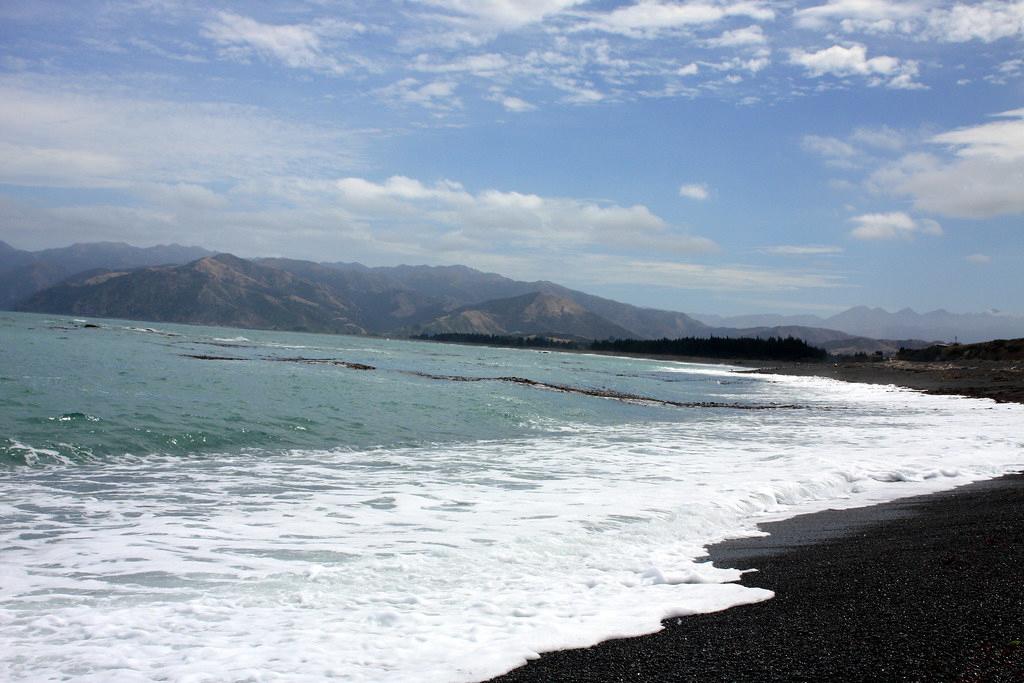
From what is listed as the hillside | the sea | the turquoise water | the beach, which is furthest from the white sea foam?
the hillside

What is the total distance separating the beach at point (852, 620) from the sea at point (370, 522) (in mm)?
348

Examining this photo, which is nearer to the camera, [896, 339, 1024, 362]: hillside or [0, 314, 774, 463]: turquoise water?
[0, 314, 774, 463]: turquoise water

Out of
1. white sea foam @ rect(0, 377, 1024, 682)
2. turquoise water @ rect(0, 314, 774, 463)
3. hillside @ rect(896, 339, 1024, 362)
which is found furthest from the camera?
hillside @ rect(896, 339, 1024, 362)

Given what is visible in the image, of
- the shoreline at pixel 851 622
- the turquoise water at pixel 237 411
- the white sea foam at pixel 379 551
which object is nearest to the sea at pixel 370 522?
the white sea foam at pixel 379 551

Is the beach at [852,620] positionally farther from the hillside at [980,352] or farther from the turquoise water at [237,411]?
the hillside at [980,352]

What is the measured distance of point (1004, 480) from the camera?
12.1 m

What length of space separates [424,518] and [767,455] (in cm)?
961

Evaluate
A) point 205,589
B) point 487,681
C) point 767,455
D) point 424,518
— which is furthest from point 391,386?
point 487,681

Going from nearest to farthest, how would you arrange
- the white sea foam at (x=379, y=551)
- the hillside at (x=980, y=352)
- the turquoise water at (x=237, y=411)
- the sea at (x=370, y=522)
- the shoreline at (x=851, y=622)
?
the shoreline at (x=851, y=622) → the white sea foam at (x=379, y=551) → the sea at (x=370, y=522) → the turquoise water at (x=237, y=411) → the hillside at (x=980, y=352)

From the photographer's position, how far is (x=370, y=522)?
8977 millimetres

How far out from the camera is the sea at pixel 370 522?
16.1ft

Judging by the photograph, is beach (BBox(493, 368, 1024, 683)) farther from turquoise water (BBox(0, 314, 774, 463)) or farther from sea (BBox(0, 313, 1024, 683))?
turquoise water (BBox(0, 314, 774, 463))

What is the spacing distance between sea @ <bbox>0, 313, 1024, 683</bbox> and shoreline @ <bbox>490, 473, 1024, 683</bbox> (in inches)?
13.7

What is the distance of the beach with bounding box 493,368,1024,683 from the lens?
420 cm
